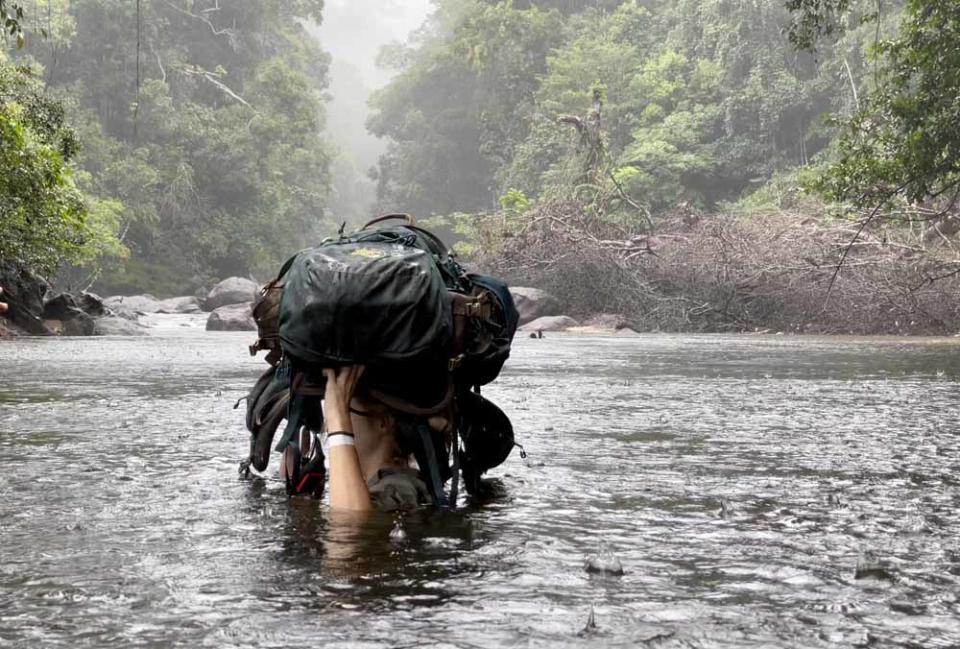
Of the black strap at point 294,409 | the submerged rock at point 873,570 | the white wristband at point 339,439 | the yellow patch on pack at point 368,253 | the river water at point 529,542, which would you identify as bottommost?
the river water at point 529,542

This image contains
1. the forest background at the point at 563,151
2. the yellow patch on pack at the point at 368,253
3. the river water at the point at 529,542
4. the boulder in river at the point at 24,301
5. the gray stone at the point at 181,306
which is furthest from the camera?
the gray stone at the point at 181,306

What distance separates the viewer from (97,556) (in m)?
3.17

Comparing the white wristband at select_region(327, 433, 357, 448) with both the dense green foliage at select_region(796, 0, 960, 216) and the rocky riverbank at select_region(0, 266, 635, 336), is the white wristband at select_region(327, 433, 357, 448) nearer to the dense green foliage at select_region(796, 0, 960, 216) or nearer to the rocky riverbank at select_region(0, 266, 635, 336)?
the dense green foliage at select_region(796, 0, 960, 216)

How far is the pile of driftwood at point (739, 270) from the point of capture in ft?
70.4

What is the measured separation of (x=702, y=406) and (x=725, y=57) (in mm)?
42899

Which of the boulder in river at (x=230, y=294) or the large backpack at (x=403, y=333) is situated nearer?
the large backpack at (x=403, y=333)

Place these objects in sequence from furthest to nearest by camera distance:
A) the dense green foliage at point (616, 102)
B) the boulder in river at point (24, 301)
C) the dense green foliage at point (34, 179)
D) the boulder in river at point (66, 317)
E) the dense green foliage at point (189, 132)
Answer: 1. the dense green foliage at point (189, 132)
2. the dense green foliage at point (616, 102)
3. the boulder in river at point (66, 317)
4. the boulder in river at point (24, 301)
5. the dense green foliage at point (34, 179)

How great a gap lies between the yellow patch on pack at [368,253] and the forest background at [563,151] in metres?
9.43

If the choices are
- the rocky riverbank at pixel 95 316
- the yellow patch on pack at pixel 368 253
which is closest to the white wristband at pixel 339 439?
the yellow patch on pack at pixel 368 253

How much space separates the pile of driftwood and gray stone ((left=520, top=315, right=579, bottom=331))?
37.3 inches

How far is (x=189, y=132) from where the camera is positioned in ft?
174

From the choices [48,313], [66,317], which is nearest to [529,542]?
[66,317]

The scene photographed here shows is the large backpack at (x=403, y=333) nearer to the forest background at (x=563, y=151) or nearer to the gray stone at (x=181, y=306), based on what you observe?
the forest background at (x=563, y=151)

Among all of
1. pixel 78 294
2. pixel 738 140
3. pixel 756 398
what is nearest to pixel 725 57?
pixel 738 140
